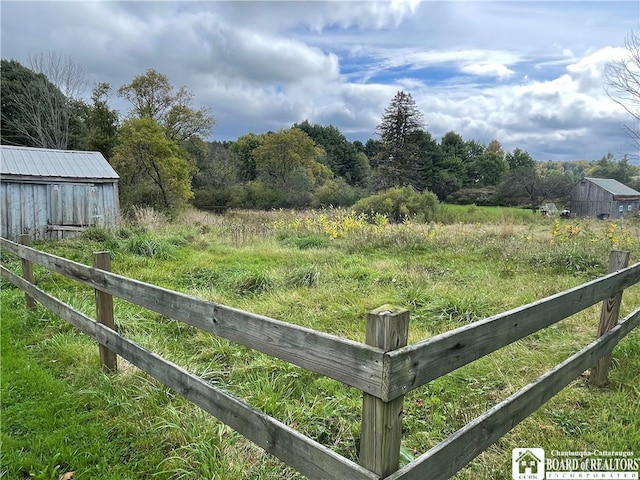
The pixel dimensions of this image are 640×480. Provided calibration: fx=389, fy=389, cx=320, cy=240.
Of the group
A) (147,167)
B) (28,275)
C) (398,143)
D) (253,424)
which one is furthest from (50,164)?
(398,143)

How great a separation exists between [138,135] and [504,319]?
69.9ft

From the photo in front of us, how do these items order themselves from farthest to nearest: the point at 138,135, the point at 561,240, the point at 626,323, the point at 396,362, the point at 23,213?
the point at 138,135
the point at 23,213
the point at 561,240
the point at 626,323
the point at 396,362

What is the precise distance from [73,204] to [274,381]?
13.8m

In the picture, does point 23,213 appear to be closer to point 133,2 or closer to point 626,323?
point 133,2

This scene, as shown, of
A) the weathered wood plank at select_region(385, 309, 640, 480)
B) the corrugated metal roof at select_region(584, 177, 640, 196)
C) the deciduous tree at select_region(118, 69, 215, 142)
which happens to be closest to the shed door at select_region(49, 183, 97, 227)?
the deciduous tree at select_region(118, 69, 215, 142)

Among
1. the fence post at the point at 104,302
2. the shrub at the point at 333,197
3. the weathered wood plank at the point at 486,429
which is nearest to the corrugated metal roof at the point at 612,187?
the shrub at the point at 333,197

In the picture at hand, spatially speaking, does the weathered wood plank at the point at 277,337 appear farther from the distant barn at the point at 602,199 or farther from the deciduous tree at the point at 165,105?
the distant barn at the point at 602,199

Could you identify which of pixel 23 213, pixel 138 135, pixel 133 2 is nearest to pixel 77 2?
pixel 133 2

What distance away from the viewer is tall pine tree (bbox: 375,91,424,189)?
1294 inches

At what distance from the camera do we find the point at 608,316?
3207mm

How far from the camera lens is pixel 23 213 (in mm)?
13047

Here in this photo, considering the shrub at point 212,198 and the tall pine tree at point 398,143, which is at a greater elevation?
the tall pine tree at point 398,143

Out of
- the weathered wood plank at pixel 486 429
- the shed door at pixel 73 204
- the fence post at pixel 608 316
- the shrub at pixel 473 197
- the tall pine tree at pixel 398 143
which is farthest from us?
the shrub at pixel 473 197

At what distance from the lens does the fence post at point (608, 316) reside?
3197 millimetres
